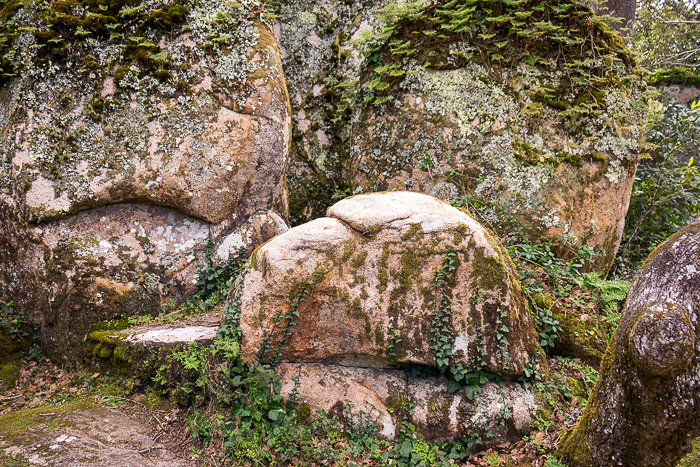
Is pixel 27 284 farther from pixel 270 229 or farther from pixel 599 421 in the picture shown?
pixel 599 421

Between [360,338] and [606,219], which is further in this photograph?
[606,219]

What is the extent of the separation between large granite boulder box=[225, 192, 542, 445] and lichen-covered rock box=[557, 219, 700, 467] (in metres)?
1.17

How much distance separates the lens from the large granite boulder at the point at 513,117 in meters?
6.50

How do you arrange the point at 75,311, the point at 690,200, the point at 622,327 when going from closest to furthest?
the point at 622,327 < the point at 75,311 < the point at 690,200

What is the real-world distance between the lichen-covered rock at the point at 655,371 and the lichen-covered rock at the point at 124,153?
4930mm

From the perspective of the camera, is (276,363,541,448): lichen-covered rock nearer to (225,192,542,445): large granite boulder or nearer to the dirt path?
(225,192,542,445): large granite boulder

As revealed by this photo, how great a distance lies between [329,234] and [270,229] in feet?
7.27

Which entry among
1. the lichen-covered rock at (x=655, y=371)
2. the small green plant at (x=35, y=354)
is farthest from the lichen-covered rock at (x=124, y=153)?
the lichen-covered rock at (x=655, y=371)

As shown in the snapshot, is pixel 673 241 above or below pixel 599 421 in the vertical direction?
above

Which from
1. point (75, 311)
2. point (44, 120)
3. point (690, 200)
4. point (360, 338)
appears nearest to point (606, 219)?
point (690, 200)

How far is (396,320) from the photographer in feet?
15.9

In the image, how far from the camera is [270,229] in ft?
22.8

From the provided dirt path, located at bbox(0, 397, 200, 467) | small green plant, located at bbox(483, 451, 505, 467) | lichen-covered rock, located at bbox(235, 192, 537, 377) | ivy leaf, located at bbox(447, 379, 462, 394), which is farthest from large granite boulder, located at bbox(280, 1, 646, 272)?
dirt path, located at bbox(0, 397, 200, 467)

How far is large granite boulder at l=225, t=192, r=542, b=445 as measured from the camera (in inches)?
187
